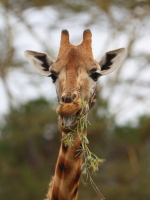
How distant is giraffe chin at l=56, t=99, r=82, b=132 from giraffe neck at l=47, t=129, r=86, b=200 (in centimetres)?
34

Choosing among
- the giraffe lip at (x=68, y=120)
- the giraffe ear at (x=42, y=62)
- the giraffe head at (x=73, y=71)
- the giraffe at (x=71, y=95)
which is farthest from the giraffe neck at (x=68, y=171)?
the giraffe ear at (x=42, y=62)

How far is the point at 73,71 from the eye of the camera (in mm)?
7430

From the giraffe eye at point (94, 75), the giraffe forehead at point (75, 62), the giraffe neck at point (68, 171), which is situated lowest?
the giraffe neck at point (68, 171)

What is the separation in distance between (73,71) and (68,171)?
3.97 ft

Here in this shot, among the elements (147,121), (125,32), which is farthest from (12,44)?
(147,121)

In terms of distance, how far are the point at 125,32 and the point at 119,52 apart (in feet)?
69.2

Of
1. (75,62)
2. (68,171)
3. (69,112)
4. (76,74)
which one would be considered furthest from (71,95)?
(68,171)

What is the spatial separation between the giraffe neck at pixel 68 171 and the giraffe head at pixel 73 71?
1.41 feet

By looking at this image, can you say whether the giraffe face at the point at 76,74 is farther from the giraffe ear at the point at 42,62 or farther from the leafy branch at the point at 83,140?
the giraffe ear at the point at 42,62

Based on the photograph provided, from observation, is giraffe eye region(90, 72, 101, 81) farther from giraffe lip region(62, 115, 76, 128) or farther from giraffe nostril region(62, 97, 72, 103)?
giraffe nostril region(62, 97, 72, 103)

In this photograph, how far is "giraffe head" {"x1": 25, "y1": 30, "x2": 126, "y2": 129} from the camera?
6.80 metres

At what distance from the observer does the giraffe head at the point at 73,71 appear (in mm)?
6797

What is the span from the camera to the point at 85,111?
728 centimetres

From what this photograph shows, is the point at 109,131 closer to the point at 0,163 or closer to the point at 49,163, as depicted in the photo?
the point at 49,163
